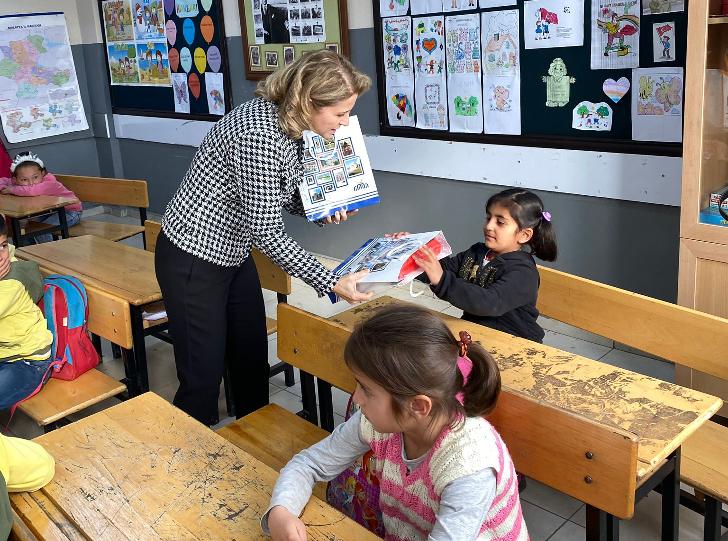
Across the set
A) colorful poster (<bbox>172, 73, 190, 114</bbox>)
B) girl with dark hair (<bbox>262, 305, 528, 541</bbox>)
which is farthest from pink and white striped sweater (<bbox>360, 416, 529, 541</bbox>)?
colorful poster (<bbox>172, 73, 190, 114</bbox>)

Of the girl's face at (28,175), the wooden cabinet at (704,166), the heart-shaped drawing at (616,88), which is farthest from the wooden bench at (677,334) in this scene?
the girl's face at (28,175)

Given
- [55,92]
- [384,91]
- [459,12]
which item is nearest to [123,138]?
[55,92]

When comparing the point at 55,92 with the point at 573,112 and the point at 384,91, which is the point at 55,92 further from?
the point at 573,112

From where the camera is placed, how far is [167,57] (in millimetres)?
6355

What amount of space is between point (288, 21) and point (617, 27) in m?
2.34

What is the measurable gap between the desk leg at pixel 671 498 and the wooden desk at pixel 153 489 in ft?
2.87

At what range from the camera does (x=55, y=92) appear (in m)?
7.13

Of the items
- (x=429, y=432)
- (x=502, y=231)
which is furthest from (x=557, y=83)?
(x=429, y=432)

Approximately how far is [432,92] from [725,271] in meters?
2.01

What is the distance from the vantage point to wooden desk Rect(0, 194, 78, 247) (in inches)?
194

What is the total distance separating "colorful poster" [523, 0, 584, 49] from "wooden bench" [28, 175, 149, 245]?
94.6 inches

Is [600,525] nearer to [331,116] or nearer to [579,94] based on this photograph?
[331,116]

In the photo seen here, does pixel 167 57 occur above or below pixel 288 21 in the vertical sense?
below

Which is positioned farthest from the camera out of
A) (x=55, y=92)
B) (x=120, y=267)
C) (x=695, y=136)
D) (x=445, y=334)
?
(x=55, y=92)
